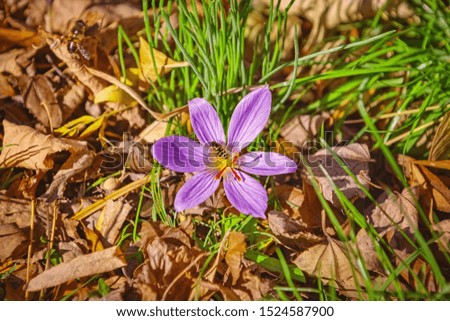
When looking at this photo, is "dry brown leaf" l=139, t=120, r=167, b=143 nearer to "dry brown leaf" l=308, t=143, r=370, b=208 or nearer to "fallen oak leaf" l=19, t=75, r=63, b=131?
"fallen oak leaf" l=19, t=75, r=63, b=131

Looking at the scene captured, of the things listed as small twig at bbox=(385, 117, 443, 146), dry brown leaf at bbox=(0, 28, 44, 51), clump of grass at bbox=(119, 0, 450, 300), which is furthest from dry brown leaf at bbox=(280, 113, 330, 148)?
dry brown leaf at bbox=(0, 28, 44, 51)

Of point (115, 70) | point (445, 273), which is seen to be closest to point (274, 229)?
point (445, 273)

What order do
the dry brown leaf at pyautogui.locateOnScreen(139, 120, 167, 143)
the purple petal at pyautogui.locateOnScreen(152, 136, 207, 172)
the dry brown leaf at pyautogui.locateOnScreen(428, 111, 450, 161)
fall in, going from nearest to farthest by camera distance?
the purple petal at pyautogui.locateOnScreen(152, 136, 207, 172) → the dry brown leaf at pyautogui.locateOnScreen(428, 111, 450, 161) → the dry brown leaf at pyautogui.locateOnScreen(139, 120, 167, 143)

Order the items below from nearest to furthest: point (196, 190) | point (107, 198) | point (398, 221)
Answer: point (196, 190)
point (398, 221)
point (107, 198)

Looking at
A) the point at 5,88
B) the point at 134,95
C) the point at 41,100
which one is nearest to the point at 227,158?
the point at 134,95

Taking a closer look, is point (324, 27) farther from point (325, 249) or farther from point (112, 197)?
point (112, 197)

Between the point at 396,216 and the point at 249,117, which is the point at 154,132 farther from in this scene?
the point at 396,216
